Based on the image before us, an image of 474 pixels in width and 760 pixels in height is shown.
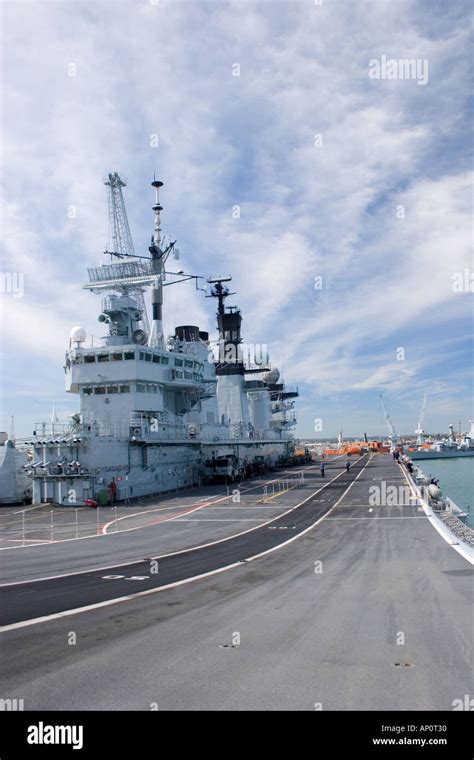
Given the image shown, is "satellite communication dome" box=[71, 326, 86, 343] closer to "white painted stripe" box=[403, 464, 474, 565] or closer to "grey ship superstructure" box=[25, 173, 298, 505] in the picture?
"grey ship superstructure" box=[25, 173, 298, 505]

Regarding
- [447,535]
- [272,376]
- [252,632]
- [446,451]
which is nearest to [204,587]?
[252,632]

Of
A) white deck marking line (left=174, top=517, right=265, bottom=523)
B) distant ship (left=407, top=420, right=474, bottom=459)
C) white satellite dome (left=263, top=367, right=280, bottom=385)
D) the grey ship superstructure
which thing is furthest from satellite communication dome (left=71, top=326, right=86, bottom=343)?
distant ship (left=407, top=420, right=474, bottom=459)

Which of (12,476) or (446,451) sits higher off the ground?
(12,476)

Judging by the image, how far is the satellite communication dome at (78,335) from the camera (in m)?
40.9

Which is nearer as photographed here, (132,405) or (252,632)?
(252,632)

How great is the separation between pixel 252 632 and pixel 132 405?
31.7 meters

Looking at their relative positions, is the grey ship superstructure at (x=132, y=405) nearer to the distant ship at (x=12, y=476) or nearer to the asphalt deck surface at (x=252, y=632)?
the distant ship at (x=12, y=476)

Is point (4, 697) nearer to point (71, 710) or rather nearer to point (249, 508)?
point (71, 710)

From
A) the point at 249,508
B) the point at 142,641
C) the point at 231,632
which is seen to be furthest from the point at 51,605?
the point at 249,508

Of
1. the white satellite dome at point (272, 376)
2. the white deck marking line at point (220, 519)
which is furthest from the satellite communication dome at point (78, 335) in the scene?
the white satellite dome at point (272, 376)

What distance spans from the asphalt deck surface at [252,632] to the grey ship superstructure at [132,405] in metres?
16.2

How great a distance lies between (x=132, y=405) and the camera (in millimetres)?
39031

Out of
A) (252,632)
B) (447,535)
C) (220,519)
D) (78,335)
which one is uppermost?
(78,335)

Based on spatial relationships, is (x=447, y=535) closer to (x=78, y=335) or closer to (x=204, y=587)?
(x=204, y=587)
